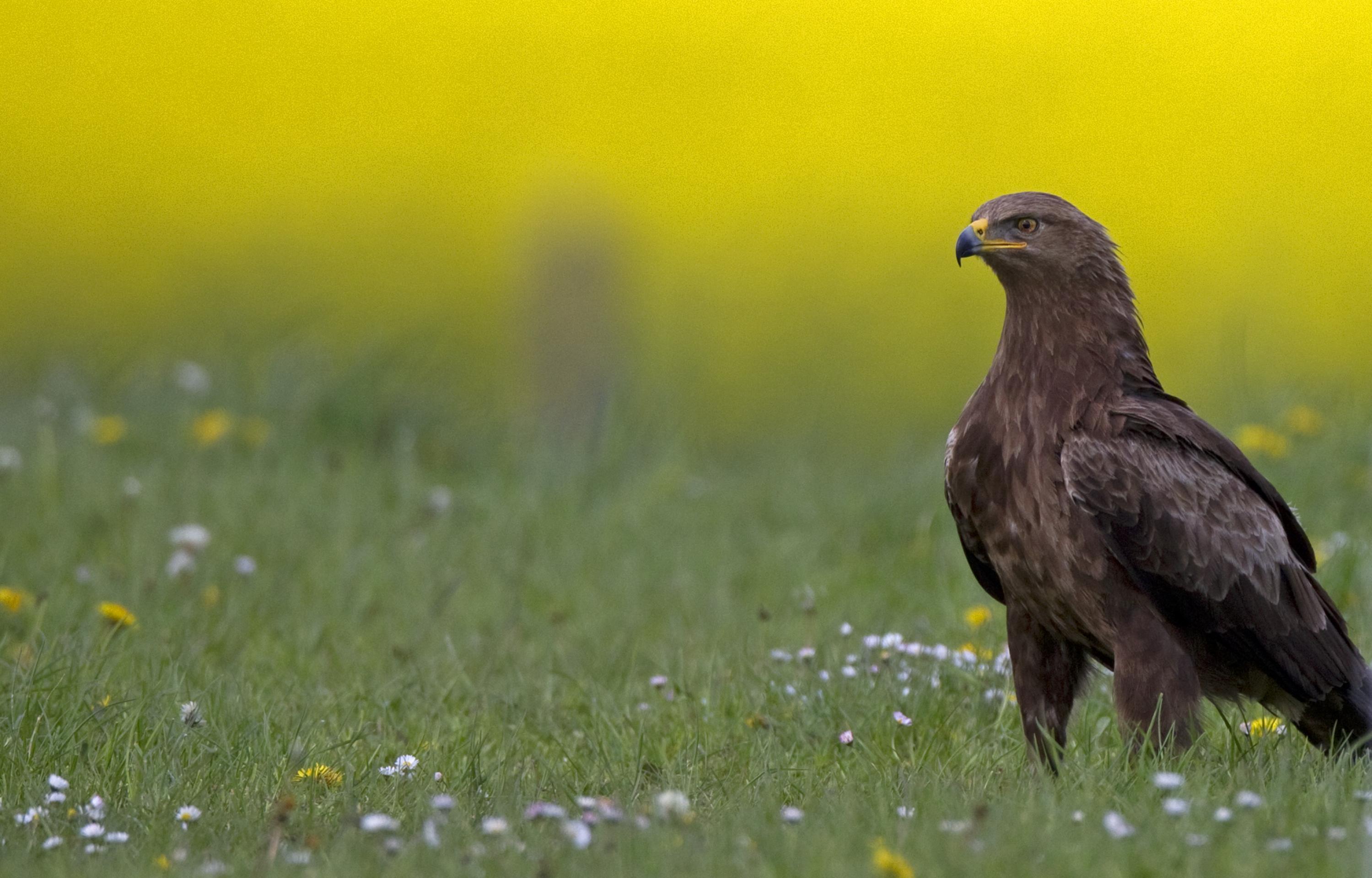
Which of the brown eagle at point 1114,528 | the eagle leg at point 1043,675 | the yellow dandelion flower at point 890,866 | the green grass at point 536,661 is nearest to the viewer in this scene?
the yellow dandelion flower at point 890,866

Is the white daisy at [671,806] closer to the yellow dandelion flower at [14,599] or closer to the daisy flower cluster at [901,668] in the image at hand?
the daisy flower cluster at [901,668]

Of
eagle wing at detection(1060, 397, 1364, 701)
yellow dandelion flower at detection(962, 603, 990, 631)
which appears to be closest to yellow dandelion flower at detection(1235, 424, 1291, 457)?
yellow dandelion flower at detection(962, 603, 990, 631)

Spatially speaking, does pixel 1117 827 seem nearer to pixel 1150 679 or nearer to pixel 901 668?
pixel 1150 679

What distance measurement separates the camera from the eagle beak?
4590mm

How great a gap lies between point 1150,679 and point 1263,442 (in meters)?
3.83

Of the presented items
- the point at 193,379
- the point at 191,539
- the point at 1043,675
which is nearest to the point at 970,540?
the point at 1043,675

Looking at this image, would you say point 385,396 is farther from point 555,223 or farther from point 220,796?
point 220,796

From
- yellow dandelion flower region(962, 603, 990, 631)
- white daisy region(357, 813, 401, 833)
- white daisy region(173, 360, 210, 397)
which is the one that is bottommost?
white daisy region(173, 360, 210, 397)

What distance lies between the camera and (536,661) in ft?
18.8

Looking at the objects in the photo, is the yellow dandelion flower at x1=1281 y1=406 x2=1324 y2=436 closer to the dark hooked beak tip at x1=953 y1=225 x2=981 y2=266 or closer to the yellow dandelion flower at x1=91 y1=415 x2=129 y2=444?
the dark hooked beak tip at x1=953 y1=225 x2=981 y2=266

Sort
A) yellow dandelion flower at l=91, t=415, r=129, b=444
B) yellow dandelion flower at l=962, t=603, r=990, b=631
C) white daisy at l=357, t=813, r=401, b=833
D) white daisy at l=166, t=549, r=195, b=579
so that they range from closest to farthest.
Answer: white daisy at l=357, t=813, r=401, b=833, yellow dandelion flower at l=962, t=603, r=990, b=631, white daisy at l=166, t=549, r=195, b=579, yellow dandelion flower at l=91, t=415, r=129, b=444

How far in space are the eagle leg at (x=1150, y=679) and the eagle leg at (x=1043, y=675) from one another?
245 millimetres

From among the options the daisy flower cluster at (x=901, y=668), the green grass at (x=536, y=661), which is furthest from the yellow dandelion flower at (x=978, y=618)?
the daisy flower cluster at (x=901, y=668)

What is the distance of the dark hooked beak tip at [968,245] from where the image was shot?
4586 millimetres
